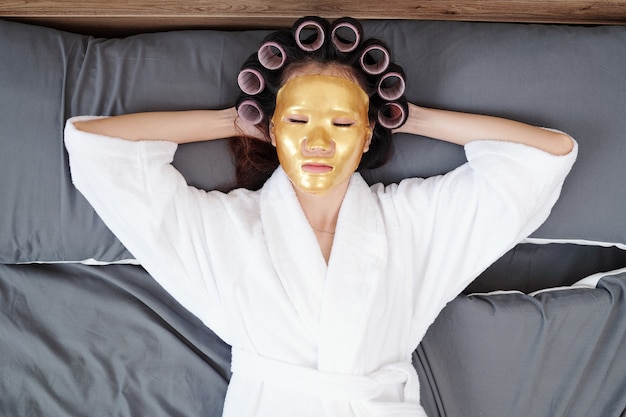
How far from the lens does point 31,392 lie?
1488 mm

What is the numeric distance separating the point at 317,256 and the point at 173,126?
0.39m

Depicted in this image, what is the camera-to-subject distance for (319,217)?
1445 mm

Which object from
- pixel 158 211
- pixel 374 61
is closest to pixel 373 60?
pixel 374 61

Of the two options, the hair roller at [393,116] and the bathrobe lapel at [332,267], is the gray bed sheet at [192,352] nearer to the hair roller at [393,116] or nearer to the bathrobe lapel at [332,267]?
the bathrobe lapel at [332,267]

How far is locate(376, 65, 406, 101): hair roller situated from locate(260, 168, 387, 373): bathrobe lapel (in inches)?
8.3

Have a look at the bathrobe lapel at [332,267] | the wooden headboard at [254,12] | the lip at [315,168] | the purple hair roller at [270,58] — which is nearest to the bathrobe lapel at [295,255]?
the bathrobe lapel at [332,267]

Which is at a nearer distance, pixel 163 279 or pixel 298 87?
pixel 298 87

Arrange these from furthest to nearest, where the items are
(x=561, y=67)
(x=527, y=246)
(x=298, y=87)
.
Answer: (x=527, y=246)
(x=561, y=67)
(x=298, y=87)

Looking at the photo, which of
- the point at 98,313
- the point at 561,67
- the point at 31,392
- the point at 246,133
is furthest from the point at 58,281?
the point at 561,67

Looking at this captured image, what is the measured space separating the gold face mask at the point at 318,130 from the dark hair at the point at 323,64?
4 cm

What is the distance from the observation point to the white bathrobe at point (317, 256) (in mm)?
1358

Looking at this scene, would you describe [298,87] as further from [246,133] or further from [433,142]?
[433,142]

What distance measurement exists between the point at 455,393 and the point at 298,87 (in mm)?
728

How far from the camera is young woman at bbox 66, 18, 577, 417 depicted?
1.34 metres
